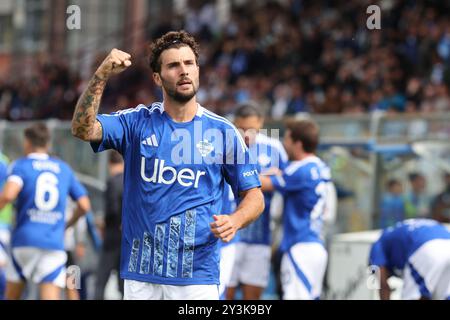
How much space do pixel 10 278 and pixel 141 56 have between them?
13915mm

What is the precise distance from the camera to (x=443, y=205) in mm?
12656

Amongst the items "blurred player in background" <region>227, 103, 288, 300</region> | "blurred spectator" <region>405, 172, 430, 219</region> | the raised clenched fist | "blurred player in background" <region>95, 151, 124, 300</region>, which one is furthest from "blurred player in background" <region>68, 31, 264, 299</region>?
"blurred spectator" <region>405, 172, 430, 219</region>

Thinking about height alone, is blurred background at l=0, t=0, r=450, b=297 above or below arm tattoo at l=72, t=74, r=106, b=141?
above

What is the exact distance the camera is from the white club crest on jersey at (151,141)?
6281 mm

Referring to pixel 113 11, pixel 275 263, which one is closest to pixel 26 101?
pixel 113 11

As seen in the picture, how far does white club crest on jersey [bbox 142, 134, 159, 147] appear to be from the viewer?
628 centimetres

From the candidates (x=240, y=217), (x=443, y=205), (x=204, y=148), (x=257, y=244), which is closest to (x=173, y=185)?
(x=204, y=148)

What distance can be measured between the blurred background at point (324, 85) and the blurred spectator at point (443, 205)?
0.04 feet

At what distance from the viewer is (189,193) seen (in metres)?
6.25

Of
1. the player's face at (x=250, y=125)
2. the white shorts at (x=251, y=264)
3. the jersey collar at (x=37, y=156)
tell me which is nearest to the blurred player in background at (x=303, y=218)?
the player's face at (x=250, y=125)

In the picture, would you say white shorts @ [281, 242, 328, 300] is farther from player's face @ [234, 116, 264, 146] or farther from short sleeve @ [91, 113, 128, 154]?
short sleeve @ [91, 113, 128, 154]

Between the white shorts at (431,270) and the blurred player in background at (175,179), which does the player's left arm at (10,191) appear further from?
the white shorts at (431,270)

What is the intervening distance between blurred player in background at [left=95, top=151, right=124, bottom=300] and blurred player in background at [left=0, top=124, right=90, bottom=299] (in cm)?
108
